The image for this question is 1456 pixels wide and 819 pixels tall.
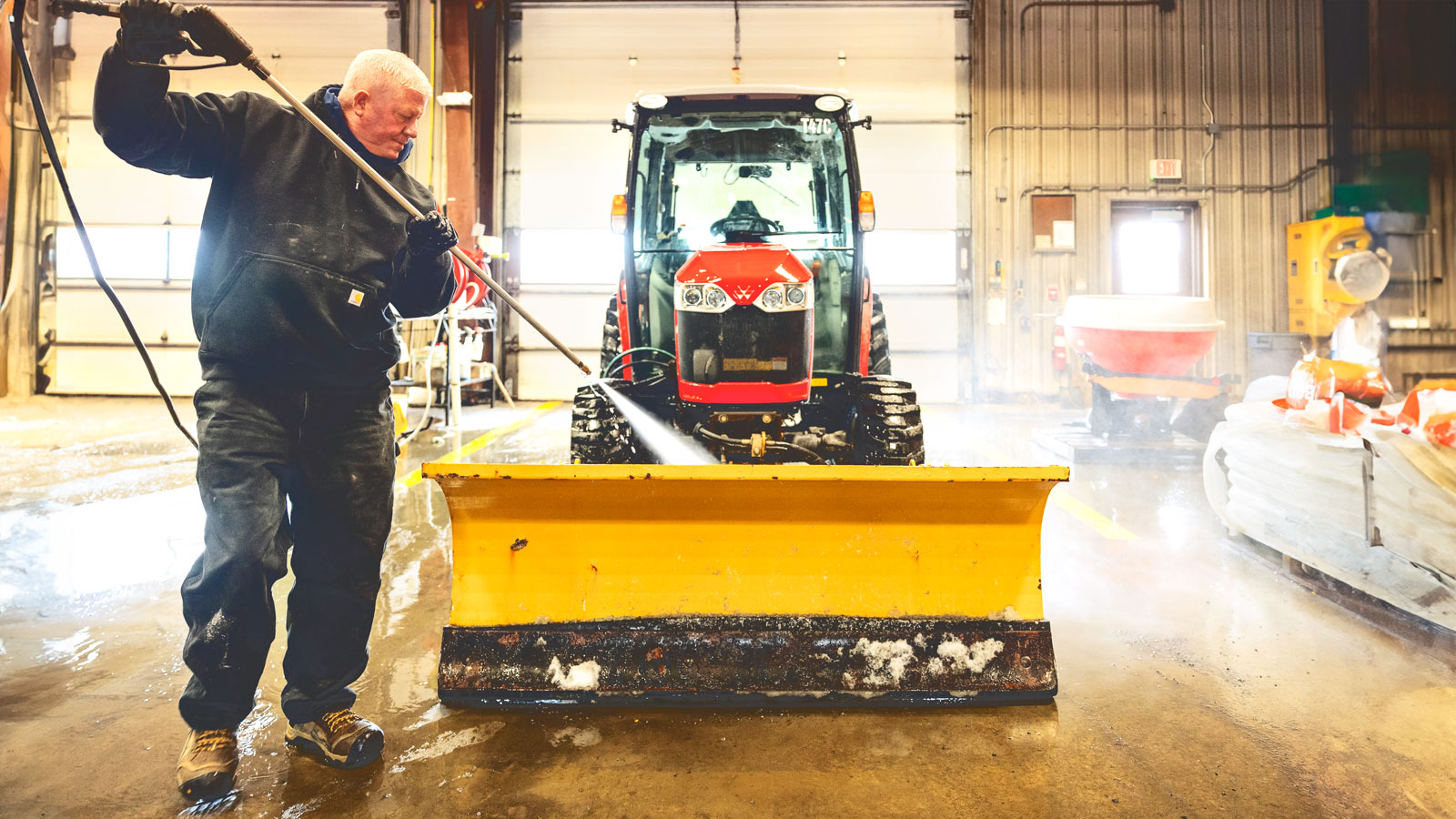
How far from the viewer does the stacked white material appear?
2.63 m

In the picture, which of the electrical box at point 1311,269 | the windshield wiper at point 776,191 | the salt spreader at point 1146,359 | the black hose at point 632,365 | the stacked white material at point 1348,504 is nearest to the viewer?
the stacked white material at point 1348,504

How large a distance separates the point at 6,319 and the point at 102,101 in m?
12.6

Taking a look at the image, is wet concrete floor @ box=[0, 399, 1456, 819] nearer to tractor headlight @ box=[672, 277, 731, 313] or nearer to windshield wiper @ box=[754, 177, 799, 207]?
tractor headlight @ box=[672, 277, 731, 313]

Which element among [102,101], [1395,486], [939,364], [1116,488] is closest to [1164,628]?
[1395,486]

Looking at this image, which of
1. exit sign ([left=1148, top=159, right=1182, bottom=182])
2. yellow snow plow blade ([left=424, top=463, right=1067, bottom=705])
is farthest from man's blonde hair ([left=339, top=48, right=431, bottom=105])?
exit sign ([left=1148, top=159, right=1182, bottom=182])

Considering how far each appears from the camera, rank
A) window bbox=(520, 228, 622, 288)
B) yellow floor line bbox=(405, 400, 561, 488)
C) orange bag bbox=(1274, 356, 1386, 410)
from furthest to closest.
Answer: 1. window bbox=(520, 228, 622, 288)
2. yellow floor line bbox=(405, 400, 561, 488)
3. orange bag bbox=(1274, 356, 1386, 410)

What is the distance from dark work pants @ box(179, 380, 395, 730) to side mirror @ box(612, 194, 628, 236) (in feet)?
8.17

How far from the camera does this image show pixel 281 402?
1.88 meters

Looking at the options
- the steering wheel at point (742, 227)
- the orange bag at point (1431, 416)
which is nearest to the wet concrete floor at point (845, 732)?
the orange bag at point (1431, 416)

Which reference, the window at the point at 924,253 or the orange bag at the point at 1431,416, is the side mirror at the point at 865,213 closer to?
the orange bag at the point at 1431,416

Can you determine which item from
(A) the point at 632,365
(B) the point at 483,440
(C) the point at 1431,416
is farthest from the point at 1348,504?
(B) the point at 483,440

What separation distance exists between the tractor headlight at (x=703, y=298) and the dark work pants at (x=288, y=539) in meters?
1.78

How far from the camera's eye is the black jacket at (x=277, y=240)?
1.81 metres

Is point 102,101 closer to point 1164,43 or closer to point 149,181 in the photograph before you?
point 149,181
